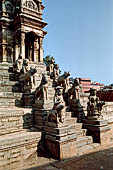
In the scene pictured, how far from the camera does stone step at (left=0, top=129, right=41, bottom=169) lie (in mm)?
4418

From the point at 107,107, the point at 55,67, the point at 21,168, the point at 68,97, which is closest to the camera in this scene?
the point at 21,168

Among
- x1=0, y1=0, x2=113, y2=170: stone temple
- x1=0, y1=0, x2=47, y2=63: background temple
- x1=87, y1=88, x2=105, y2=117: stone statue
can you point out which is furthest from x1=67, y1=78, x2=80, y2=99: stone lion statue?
x1=0, y1=0, x2=47, y2=63: background temple

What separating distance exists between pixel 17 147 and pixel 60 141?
145cm

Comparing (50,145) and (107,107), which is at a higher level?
(107,107)

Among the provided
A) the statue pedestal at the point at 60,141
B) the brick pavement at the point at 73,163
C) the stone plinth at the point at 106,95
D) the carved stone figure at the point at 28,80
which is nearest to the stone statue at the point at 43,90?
the carved stone figure at the point at 28,80

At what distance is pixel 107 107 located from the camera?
933cm

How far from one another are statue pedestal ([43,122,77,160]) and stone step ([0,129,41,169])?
1.61 ft

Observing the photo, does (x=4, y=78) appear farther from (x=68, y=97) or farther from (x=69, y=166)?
(x=69, y=166)

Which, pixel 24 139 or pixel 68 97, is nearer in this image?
pixel 24 139

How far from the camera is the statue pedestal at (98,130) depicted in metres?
6.47

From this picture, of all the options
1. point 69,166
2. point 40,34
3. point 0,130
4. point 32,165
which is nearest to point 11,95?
point 0,130

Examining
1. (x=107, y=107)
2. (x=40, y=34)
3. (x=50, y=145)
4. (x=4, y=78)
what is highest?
(x=40, y=34)

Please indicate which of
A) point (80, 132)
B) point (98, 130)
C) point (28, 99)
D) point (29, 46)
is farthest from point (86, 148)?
point (29, 46)

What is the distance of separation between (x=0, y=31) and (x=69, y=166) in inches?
502
